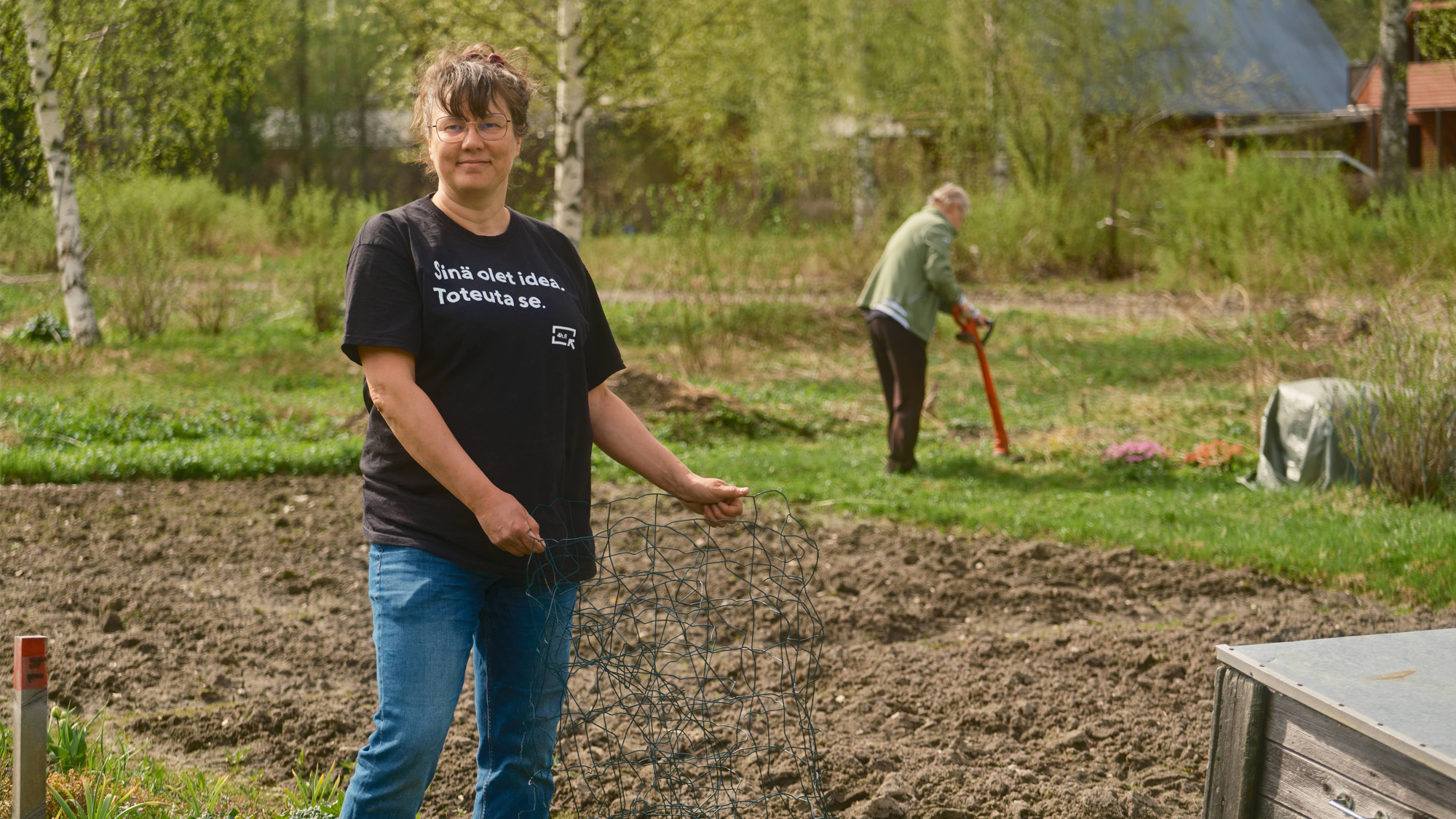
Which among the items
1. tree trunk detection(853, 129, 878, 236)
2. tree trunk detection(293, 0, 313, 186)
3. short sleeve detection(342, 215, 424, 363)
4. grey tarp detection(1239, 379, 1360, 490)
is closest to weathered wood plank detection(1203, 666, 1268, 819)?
short sleeve detection(342, 215, 424, 363)

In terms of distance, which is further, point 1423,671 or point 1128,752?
point 1128,752

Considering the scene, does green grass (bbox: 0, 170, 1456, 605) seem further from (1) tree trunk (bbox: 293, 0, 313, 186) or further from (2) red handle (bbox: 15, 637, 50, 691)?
(1) tree trunk (bbox: 293, 0, 313, 186)

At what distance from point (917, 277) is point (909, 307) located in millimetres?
225

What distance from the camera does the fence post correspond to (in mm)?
2141

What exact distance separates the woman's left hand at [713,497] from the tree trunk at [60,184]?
8.66 m

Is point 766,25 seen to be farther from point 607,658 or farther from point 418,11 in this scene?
point 607,658

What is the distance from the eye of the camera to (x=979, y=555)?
20.0 feet

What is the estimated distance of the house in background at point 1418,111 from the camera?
1080 inches

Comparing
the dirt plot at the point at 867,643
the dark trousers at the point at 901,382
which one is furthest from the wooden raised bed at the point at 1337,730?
the dark trousers at the point at 901,382

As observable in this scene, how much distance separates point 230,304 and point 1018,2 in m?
13.2

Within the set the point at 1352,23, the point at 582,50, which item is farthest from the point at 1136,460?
the point at 1352,23

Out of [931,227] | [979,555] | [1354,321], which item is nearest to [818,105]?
[1354,321]

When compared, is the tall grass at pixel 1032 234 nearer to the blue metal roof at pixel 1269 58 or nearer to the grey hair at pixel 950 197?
the blue metal roof at pixel 1269 58

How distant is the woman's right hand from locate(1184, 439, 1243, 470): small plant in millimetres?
6666
